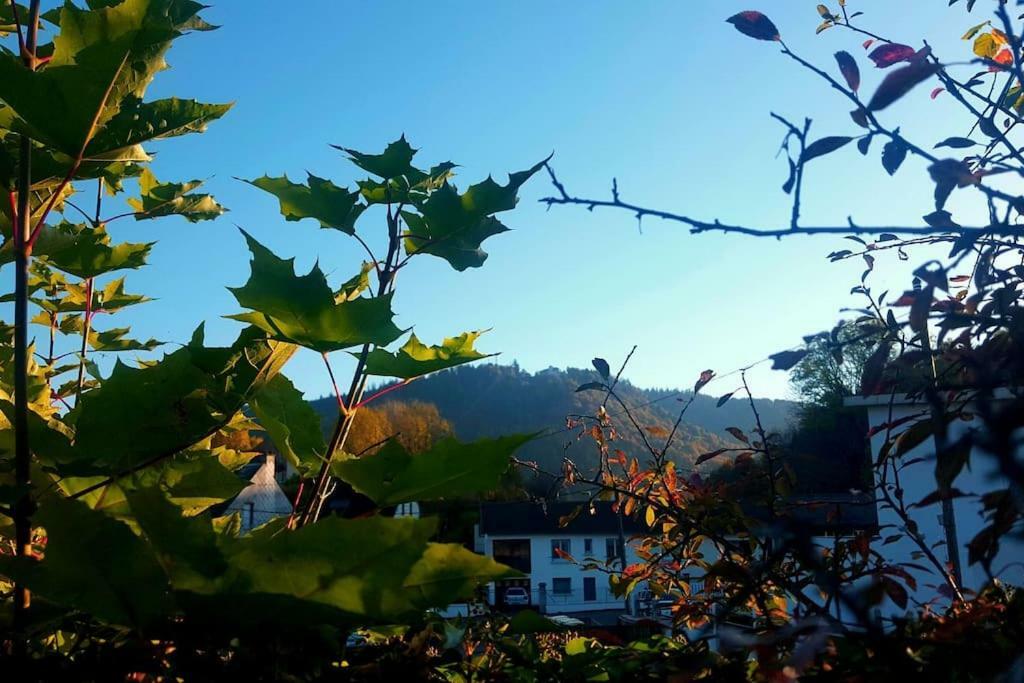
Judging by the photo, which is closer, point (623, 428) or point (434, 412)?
point (623, 428)

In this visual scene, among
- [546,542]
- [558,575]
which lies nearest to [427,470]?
[546,542]

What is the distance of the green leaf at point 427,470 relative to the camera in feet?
2.67

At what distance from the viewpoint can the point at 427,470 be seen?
0.83m

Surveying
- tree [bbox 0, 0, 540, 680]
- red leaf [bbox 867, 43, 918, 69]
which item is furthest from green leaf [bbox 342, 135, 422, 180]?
red leaf [bbox 867, 43, 918, 69]

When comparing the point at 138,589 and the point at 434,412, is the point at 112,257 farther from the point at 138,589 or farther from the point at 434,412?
the point at 434,412

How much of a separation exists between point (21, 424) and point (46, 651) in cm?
28

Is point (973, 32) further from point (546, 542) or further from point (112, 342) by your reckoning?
point (546, 542)

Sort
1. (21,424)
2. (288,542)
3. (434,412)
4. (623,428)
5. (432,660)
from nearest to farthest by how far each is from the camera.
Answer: (288,542), (432,660), (21,424), (623,428), (434,412)

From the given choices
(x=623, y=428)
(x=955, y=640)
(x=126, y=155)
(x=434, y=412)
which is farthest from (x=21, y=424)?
(x=434, y=412)

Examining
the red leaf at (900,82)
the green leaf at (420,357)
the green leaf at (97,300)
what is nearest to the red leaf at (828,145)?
the red leaf at (900,82)

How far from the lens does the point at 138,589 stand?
2.14ft

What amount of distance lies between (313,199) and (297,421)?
0.33 metres

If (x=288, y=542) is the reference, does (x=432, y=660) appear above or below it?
below

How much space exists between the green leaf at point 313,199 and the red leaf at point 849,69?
798 mm
